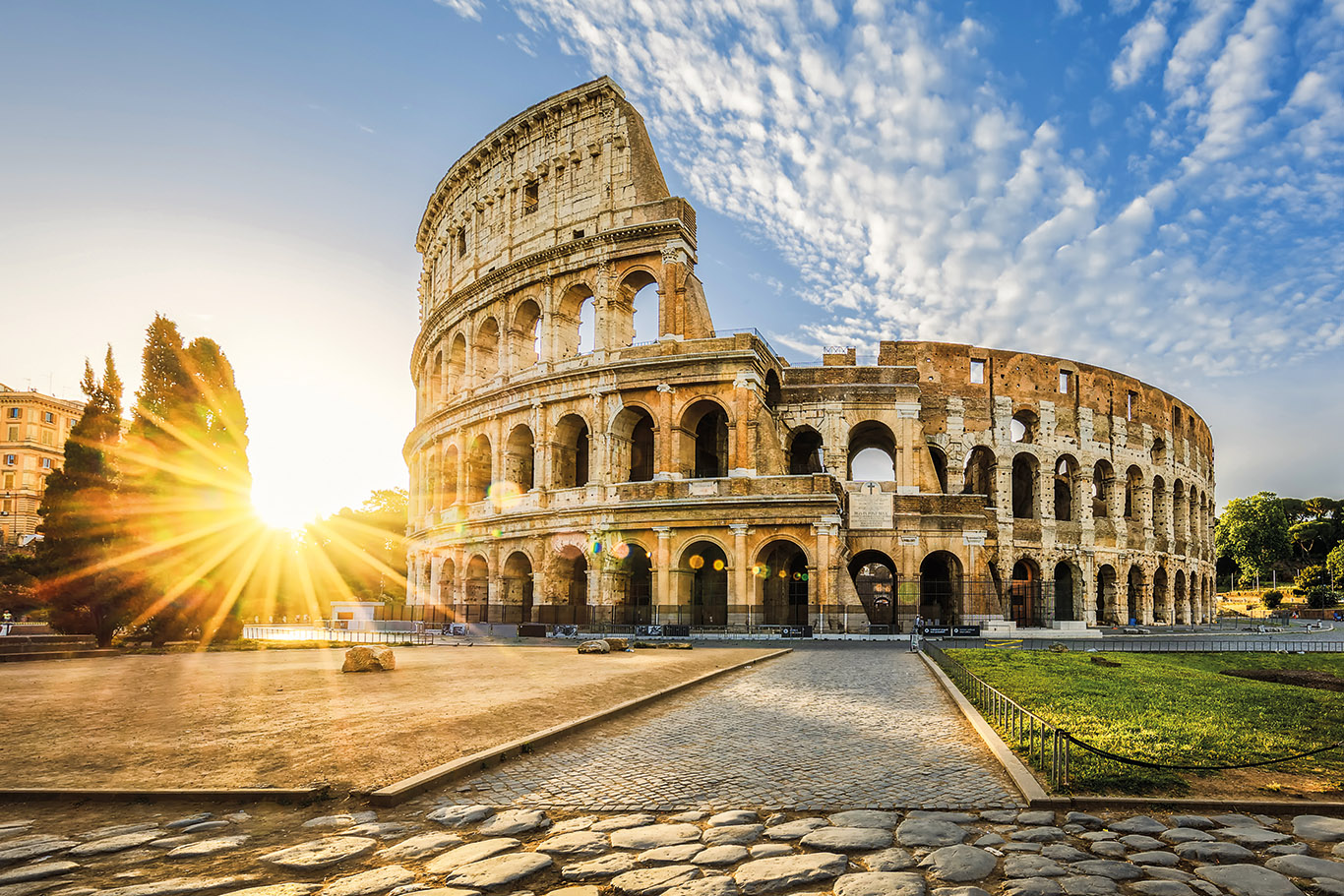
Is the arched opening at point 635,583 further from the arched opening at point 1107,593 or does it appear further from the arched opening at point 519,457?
the arched opening at point 1107,593

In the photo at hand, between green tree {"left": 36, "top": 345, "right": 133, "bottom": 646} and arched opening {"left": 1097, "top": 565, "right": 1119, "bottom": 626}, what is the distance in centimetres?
4206

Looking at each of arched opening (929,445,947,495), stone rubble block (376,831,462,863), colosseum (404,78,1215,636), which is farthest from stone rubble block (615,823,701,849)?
arched opening (929,445,947,495)

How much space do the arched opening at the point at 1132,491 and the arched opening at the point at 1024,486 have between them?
5.58m

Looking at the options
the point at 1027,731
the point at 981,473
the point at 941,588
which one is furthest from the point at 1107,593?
the point at 1027,731

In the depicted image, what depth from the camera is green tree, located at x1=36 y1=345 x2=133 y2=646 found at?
2245 cm

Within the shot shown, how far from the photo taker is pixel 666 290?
102 ft

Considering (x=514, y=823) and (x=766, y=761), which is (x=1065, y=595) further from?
(x=514, y=823)

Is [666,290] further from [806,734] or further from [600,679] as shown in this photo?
[806,734]

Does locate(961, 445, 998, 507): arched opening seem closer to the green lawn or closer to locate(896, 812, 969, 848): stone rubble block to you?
the green lawn

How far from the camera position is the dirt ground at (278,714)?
6660mm

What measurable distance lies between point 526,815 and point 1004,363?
38.6 m

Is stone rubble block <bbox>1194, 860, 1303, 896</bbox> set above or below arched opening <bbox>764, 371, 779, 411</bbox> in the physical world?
below

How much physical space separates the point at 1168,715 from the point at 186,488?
2590 cm

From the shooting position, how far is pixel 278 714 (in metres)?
9.59
